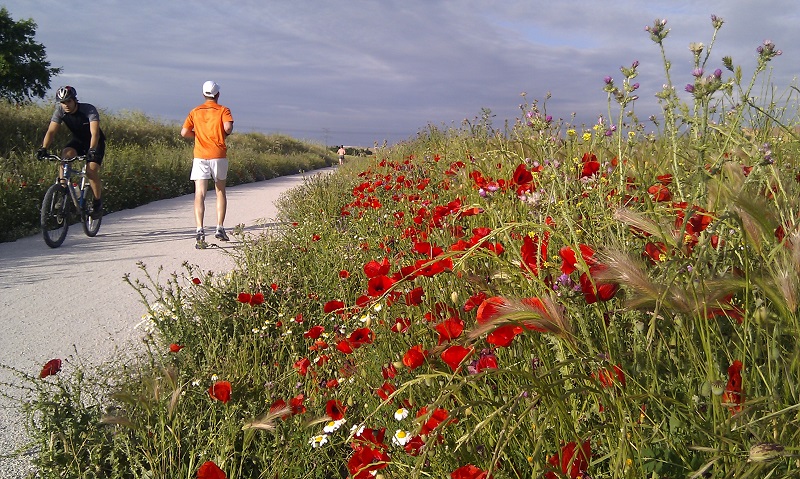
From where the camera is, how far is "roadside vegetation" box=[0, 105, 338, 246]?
26.2 feet

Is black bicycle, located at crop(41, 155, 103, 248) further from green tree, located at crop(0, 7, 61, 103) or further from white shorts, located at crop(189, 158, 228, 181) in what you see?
green tree, located at crop(0, 7, 61, 103)

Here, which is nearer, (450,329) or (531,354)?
(450,329)

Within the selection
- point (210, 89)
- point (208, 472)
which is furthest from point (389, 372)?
point (210, 89)

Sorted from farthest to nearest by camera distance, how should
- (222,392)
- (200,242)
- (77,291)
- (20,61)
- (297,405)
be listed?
(20,61) → (200,242) → (77,291) → (297,405) → (222,392)

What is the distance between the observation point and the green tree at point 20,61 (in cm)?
2864

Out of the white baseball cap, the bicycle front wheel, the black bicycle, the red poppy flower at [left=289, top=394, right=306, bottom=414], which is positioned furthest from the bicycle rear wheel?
the red poppy flower at [left=289, top=394, right=306, bottom=414]

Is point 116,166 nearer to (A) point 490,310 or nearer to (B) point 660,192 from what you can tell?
(B) point 660,192

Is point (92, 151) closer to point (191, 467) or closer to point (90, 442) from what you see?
point (90, 442)

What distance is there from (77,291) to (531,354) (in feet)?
14.3

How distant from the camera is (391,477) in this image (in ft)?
5.69

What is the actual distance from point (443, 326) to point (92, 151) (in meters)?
7.03

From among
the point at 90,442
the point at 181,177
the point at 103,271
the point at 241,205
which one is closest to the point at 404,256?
the point at 90,442

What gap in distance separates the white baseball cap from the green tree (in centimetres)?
2722

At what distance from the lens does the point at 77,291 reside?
4762 mm
